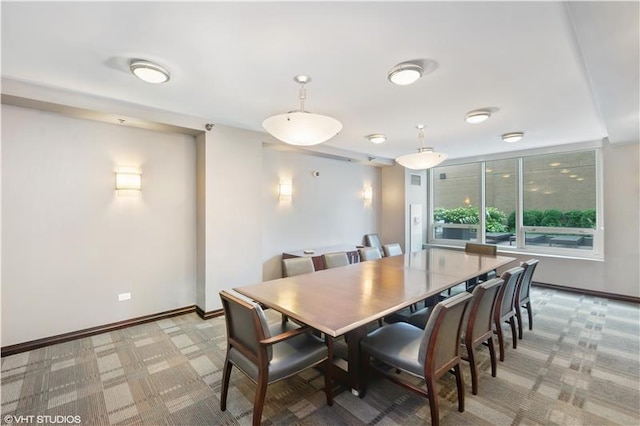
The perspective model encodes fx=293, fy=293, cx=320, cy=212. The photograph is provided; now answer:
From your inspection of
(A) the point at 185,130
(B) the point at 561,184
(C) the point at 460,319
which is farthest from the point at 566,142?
(A) the point at 185,130

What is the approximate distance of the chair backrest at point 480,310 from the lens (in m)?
2.20

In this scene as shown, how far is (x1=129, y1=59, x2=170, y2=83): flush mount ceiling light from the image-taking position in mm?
2287

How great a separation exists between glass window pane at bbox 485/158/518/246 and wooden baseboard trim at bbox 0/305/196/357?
5.94m

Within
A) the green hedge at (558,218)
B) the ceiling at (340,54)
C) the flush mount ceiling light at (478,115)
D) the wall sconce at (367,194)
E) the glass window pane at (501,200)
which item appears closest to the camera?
the ceiling at (340,54)

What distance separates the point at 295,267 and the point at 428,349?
66.5 inches

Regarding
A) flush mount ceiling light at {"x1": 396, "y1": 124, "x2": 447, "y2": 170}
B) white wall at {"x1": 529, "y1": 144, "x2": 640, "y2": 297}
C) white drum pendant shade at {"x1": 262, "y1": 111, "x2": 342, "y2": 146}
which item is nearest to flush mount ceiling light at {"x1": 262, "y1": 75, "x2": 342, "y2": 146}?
white drum pendant shade at {"x1": 262, "y1": 111, "x2": 342, "y2": 146}

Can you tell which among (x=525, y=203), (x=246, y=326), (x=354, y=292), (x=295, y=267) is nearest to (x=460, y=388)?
(x=354, y=292)

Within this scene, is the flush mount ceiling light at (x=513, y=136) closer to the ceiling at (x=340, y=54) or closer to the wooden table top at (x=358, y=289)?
the ceiling at (x=340, y=54)

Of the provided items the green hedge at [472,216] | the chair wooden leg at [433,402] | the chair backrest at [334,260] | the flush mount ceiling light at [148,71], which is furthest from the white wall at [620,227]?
the flush mount ceiling light at [148,71]

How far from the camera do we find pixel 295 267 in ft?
10.5

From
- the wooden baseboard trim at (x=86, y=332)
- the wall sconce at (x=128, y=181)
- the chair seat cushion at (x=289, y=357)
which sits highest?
the wall sconce at (x=128, y=181)

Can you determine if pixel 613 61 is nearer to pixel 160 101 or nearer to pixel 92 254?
pixel 160 101

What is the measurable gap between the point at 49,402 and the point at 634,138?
24.3ft

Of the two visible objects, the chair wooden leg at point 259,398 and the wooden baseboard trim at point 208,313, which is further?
the wooden baseboard trim at point 208,313
